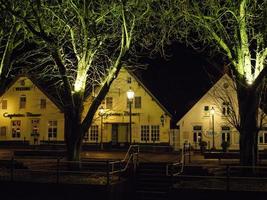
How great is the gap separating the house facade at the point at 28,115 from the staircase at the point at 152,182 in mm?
32110

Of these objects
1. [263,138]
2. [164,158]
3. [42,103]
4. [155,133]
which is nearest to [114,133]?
[155,133]

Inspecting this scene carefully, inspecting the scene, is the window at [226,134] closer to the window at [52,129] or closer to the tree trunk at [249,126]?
the window at [52,129]

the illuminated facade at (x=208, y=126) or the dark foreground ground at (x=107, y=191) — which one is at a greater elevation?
the illuminated facade at (x=208, y=126)

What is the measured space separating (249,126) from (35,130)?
123 feet

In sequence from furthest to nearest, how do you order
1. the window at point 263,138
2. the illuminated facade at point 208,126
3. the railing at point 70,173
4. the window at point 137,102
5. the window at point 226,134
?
the window at point 137,102 < the window at point 226,134 < the illuminated facade at point 208,126 < the window at point 263,138 < the railing at point 70,173

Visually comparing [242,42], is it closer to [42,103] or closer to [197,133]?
[197,133]

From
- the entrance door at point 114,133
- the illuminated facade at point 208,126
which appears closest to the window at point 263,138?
the illuminated facade at point 208,126

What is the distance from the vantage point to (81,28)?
23.6m

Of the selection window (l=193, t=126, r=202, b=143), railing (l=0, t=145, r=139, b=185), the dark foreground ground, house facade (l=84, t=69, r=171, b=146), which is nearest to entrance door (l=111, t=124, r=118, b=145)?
house facade (l=84, t=69, r=171, b=146)

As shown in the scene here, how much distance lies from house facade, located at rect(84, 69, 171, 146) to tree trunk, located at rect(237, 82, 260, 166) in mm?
28639

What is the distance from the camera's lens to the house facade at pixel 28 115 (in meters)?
56.0

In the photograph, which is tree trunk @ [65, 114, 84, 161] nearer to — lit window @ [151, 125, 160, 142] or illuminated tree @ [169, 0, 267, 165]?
illuminated tree @ [169, 0, 267, 165]

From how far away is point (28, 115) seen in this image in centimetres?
5684

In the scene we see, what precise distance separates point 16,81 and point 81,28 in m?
36.1
